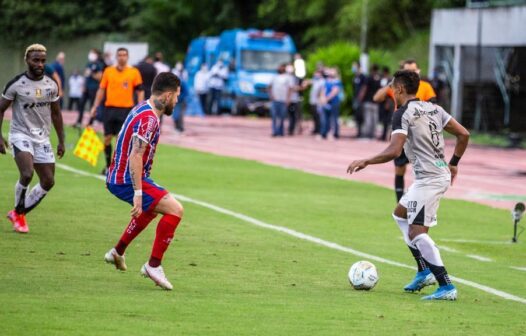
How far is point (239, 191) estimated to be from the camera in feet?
69.7

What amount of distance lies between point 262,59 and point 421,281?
4344cm

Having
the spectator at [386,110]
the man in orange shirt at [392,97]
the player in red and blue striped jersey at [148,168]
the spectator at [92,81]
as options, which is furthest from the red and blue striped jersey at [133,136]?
the spectator at [386,110]

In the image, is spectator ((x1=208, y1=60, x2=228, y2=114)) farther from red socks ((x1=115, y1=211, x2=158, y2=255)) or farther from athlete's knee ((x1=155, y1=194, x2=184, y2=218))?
athlete's knee ((x1=155, y1=194, x2=184, y2=218))

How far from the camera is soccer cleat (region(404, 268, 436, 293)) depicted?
11.3m

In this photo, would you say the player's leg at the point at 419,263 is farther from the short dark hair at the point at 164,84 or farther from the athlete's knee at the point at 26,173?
the athlete's knee at the point at 26,173

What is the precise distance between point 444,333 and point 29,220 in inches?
303

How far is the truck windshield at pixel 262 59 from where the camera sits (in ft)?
177

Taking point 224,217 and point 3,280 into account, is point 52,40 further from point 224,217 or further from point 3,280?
point 3,280

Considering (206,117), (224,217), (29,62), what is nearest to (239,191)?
(224,217)

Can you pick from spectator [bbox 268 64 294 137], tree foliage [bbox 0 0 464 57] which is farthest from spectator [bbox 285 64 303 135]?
tree foliage [bbox 0 0 464 57]

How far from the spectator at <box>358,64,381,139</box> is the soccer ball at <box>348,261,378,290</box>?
88.6 ft

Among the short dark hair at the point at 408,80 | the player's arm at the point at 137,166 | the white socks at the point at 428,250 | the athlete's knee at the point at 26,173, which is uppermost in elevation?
the short dark hair at the point at 408,80

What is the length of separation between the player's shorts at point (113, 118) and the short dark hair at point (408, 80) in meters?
11.1

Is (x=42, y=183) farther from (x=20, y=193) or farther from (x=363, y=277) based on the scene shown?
(x=363, y=277)
